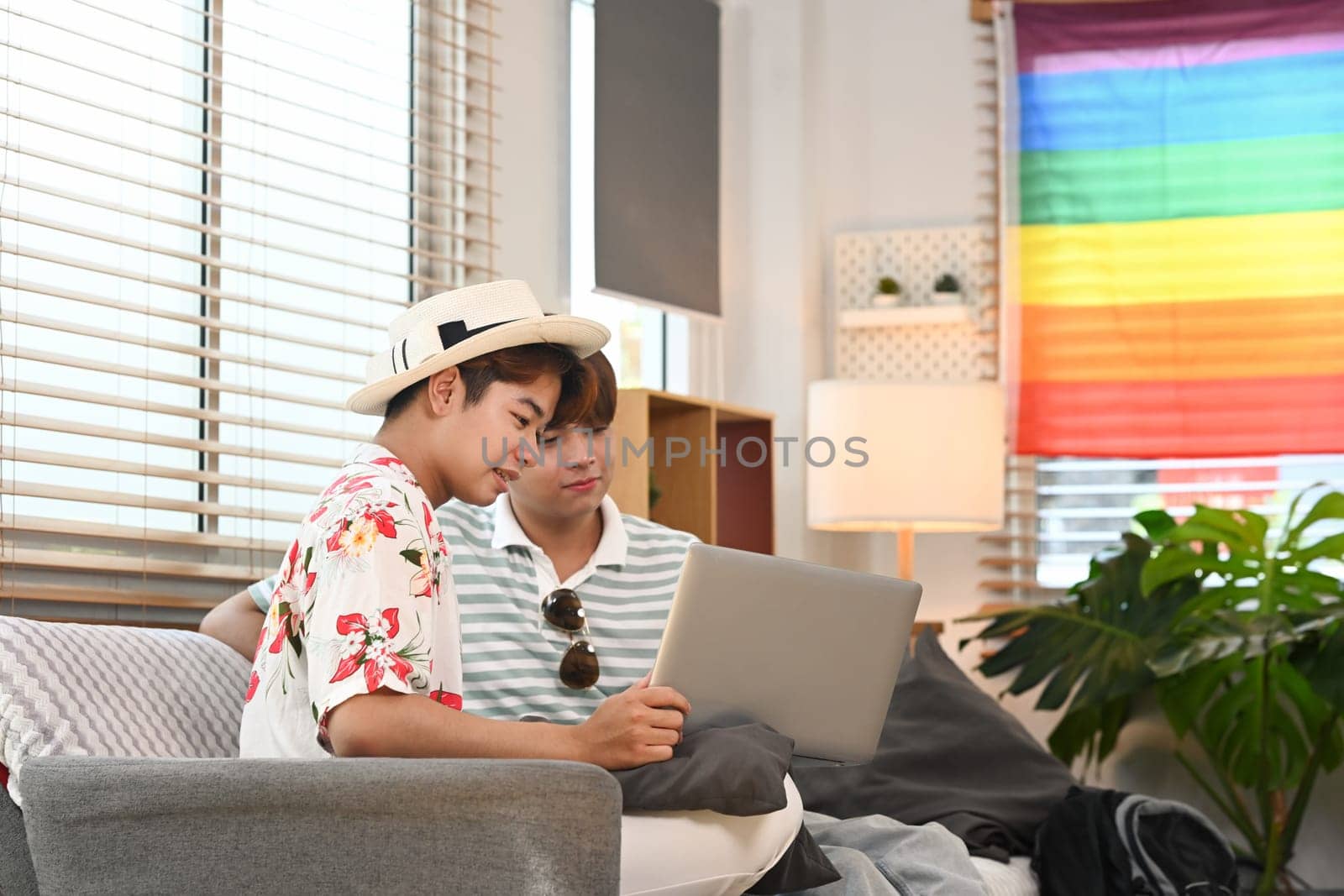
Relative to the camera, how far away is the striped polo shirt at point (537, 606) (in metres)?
2.10

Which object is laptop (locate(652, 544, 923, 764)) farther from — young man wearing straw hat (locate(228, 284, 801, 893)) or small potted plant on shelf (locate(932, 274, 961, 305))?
small potted plant on shelf (locate(932, 274, 961, 305))

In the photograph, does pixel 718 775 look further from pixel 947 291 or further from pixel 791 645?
pixel 947 291

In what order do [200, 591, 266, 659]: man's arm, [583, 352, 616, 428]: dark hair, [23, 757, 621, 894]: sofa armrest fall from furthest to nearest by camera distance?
[583, 352, 616, 428]: dark hair → [200, 591, 266, 659]: man's arm → [23, 757, 621, 894]: sofa armrest

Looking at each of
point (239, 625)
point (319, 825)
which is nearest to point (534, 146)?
point (239, 625)

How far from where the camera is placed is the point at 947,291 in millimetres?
4391

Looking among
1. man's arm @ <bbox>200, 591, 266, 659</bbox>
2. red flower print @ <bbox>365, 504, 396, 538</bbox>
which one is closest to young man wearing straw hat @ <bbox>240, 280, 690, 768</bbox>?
red flower print @ <bbox>365, 504, 396, 538</bbox>

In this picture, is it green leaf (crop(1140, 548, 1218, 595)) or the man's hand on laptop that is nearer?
the man's hand on laptop

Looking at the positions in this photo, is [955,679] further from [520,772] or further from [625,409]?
[520,772]

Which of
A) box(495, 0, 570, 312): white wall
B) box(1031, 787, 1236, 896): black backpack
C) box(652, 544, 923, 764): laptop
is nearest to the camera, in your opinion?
box(652, 544, 923, 764): laptop

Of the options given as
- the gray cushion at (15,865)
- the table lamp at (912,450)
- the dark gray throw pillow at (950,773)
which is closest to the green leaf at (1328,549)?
the table lamp at (912,450)

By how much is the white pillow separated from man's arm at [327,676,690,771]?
13.6 inches

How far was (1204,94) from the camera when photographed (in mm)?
4301

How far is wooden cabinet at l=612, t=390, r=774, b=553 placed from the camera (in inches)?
125

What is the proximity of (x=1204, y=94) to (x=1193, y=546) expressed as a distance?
4.55 feet
